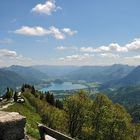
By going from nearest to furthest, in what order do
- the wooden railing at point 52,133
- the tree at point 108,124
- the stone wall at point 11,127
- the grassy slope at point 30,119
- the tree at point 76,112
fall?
the stone wall at point 11,127 → the wooden railing at point 52,133 → the grassy slope at point 30,119 → the tree at point 108,124 → the tree at point 76,112

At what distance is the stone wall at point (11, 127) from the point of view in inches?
382

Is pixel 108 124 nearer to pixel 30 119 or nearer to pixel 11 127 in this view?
pixel 30 119

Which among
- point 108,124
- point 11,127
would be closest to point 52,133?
point 11,127

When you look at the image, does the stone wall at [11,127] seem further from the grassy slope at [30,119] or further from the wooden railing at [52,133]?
the grassy slope at [30,119]

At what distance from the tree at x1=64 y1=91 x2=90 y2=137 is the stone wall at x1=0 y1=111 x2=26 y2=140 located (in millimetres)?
68239

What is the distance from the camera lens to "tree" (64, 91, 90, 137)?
78.4 metres

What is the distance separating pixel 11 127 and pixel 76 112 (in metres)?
69.8

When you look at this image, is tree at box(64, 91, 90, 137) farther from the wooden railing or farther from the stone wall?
the stone wall

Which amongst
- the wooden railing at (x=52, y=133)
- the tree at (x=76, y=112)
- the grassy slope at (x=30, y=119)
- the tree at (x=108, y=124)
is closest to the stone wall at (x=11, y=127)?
the wooden railing at (x=52, y=133)

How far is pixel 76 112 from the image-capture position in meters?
79.0

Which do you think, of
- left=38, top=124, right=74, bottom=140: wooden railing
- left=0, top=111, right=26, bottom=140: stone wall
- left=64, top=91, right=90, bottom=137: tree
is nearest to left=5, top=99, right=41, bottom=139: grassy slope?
left=64, top=91, right=90, bottom=137: tree

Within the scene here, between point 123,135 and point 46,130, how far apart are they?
74.0m

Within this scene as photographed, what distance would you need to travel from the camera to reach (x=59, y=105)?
13175 cm

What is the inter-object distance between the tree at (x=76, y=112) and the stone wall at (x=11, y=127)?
6824cm
